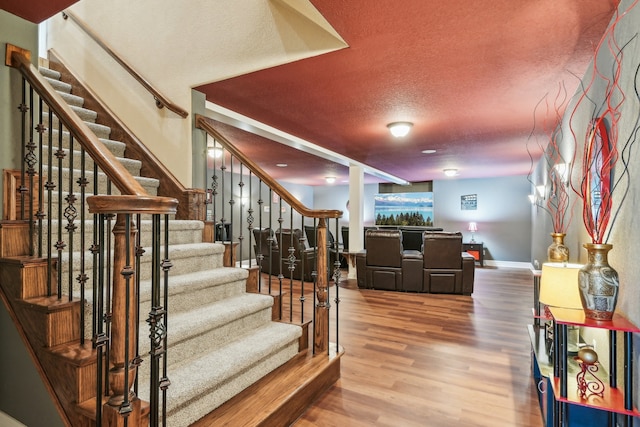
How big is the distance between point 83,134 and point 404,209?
10275 mm

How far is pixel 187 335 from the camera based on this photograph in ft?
6.25

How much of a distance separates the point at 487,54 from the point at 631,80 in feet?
3.23

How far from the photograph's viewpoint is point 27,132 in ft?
6.99

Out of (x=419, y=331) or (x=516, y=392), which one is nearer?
(x=516, y=392)

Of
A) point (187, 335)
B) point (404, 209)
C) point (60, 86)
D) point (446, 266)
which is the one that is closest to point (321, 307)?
A: point (187, 335)

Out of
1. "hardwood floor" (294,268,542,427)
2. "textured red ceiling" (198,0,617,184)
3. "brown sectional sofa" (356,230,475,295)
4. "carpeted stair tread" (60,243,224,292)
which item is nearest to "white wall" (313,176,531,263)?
"brown sectional sofa" (356,230,475,295)

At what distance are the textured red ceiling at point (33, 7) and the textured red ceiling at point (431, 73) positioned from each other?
128cm

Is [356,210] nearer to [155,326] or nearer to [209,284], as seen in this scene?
[209,284]

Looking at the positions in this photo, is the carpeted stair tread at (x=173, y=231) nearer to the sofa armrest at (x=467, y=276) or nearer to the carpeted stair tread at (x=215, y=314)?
the carpeted stair tread at (x=215, y=314)

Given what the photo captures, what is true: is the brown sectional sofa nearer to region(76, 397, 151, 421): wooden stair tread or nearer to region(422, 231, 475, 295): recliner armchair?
region(422, 231, 475, 295): recliner armchair

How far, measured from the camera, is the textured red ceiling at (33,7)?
6.45ft

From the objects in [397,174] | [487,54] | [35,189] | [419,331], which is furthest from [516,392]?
[397,174]

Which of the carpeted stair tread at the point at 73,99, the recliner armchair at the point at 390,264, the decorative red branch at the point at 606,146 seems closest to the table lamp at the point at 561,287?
the decorative red branch at the point at 606,146

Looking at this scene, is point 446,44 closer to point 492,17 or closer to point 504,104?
point 492,17
